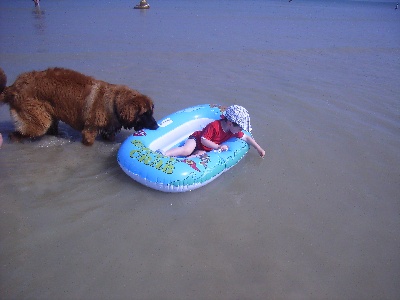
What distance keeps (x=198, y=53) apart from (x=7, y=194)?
771 centimetres

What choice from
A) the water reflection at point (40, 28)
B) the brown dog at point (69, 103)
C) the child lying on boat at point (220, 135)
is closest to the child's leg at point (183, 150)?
the child lying on boat at point (220, 135)

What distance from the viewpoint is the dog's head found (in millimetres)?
4434

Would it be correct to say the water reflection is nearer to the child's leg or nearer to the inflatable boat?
the inflatable boat

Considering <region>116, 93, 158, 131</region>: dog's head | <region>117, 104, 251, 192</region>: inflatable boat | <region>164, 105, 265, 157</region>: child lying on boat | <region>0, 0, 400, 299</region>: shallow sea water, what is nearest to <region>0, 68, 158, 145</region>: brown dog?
<region>116, 93, 158, 131</region>: dog's head

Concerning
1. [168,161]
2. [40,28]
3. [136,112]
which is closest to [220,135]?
[168,161]

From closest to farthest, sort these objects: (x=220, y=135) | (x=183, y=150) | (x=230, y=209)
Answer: (x=230, y=209) < (x=183, y=150) < (x=220, y=135)

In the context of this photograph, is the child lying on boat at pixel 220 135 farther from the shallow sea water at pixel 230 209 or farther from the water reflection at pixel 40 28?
the water reflection at pixel 40 28

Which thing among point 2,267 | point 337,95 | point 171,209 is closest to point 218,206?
point 171,209

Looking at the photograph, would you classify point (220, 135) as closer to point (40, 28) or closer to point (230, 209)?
point (230, 209)

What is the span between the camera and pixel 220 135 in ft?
15.8

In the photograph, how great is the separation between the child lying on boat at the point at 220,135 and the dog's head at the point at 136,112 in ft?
1.84

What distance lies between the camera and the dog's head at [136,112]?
4.43 meters

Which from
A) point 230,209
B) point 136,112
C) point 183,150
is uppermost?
point 136,112

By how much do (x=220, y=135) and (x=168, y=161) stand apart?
117cm
